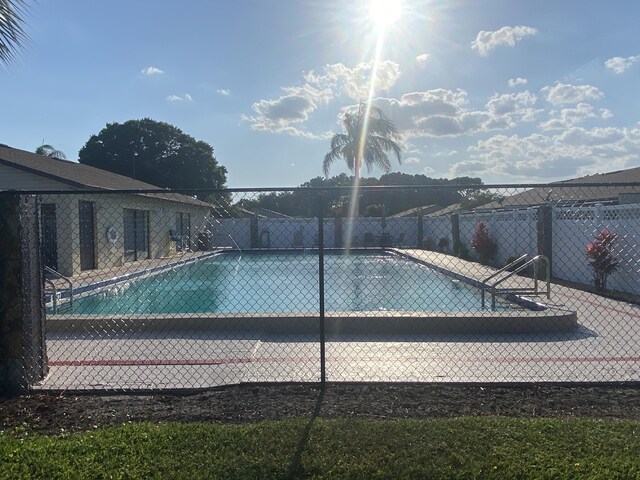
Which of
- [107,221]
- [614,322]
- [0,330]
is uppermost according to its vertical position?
[107,221]

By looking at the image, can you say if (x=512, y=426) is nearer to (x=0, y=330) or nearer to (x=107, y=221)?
(x=0, y=330)

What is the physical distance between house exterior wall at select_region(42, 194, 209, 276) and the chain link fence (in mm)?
64

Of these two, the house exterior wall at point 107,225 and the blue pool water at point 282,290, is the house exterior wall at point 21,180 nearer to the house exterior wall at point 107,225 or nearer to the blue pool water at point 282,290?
the house exterior wall at point 107,225

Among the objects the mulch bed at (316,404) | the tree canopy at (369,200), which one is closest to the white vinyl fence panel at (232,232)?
the tree canopy at (369,200)

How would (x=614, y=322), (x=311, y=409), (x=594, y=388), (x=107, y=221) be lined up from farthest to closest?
1. (x=107, y=221)
2. (x=614, y=322)
3. (x=594, y=388)
4. (x=311, y=409)

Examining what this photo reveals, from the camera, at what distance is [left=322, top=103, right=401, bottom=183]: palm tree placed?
3378 centimetres

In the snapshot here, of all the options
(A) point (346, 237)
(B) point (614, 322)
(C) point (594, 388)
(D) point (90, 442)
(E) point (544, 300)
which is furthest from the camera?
(A) point (346, 237)

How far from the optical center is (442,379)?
19.1 feet

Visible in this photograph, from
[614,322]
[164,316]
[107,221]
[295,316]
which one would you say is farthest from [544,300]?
[107,221]

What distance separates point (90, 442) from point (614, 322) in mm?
8411

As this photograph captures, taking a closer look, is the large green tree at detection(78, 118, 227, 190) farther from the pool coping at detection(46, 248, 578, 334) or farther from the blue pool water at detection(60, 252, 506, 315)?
the pool coping at detection(46, 248, 578, 334)

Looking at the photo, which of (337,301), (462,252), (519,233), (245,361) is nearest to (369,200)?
(462,252)

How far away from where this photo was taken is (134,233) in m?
21.6

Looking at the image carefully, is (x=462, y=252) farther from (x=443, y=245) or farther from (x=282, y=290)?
(x=282, y=290)
